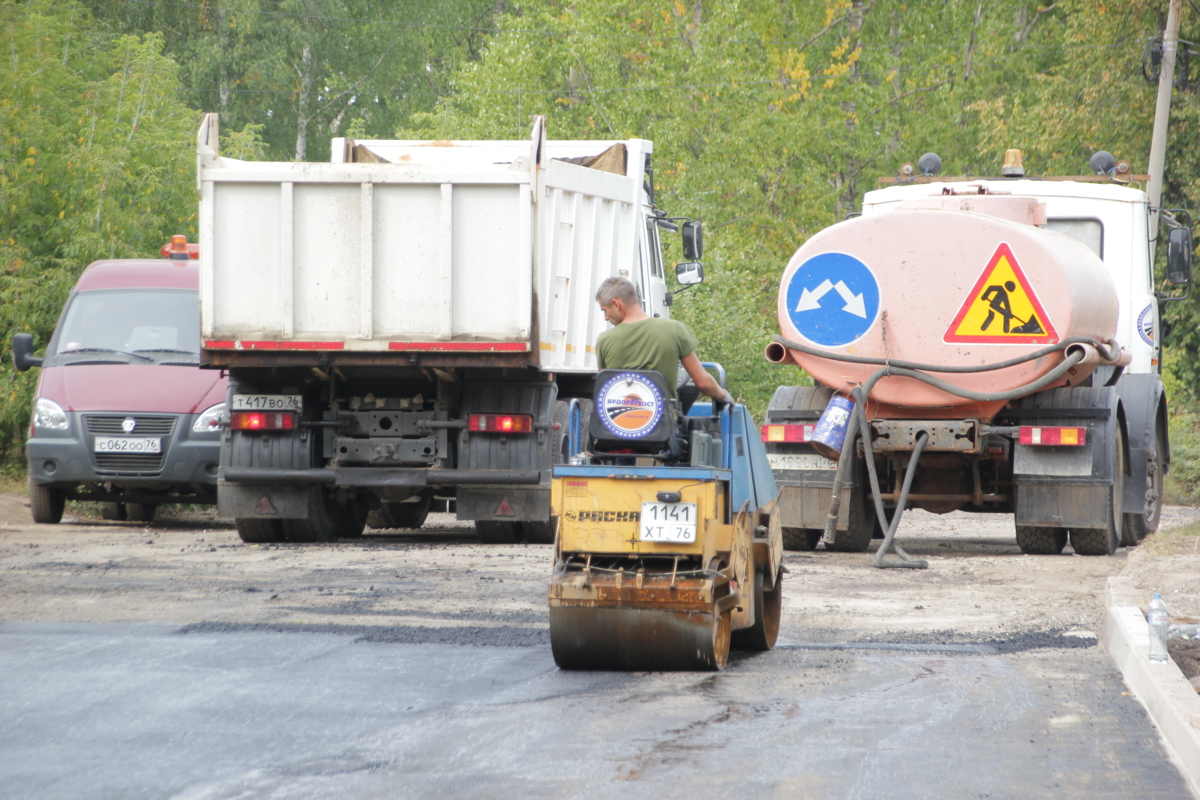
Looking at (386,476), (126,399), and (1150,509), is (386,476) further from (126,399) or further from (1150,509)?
(1150,509)

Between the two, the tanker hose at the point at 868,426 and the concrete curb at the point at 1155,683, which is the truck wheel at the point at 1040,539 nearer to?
the tanker hose at the point at 868,426

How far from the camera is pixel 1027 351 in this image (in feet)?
35.2

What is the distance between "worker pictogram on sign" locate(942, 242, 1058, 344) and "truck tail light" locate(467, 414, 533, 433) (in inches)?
128

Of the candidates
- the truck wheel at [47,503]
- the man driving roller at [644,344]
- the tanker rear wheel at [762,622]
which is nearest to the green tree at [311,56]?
the truck wheel at [47,503]

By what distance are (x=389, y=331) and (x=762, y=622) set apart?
→ 17.3ft

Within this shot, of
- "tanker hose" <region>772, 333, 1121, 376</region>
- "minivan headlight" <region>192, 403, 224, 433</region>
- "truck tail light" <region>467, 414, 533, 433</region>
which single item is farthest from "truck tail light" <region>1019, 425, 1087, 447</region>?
"minivan headlight" <region>192, 403, 224, 433</region>

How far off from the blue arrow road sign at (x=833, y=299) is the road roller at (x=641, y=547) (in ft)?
15.2

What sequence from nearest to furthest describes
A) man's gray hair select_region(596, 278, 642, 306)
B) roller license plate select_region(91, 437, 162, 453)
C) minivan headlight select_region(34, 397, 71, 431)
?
man's gray hair select_region(596, 278, 642, 306)
roller license plate select_region(91, 437, 162, 453)
minivan headlight select_region(34, 397, 71, 431)

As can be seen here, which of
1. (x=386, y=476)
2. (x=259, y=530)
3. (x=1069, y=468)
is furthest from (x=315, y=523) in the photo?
(x=1069, y=468)

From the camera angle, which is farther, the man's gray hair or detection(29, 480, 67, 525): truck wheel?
detection(29, 480, 67, 525): truck wheel

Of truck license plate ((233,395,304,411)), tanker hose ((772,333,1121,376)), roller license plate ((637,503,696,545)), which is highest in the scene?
tanker hose ((772,333,1121,376))

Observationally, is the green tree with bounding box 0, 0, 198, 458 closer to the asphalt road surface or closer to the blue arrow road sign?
the asphalt road surface

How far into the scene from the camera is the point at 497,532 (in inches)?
491

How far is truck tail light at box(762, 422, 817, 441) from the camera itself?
11706mm
